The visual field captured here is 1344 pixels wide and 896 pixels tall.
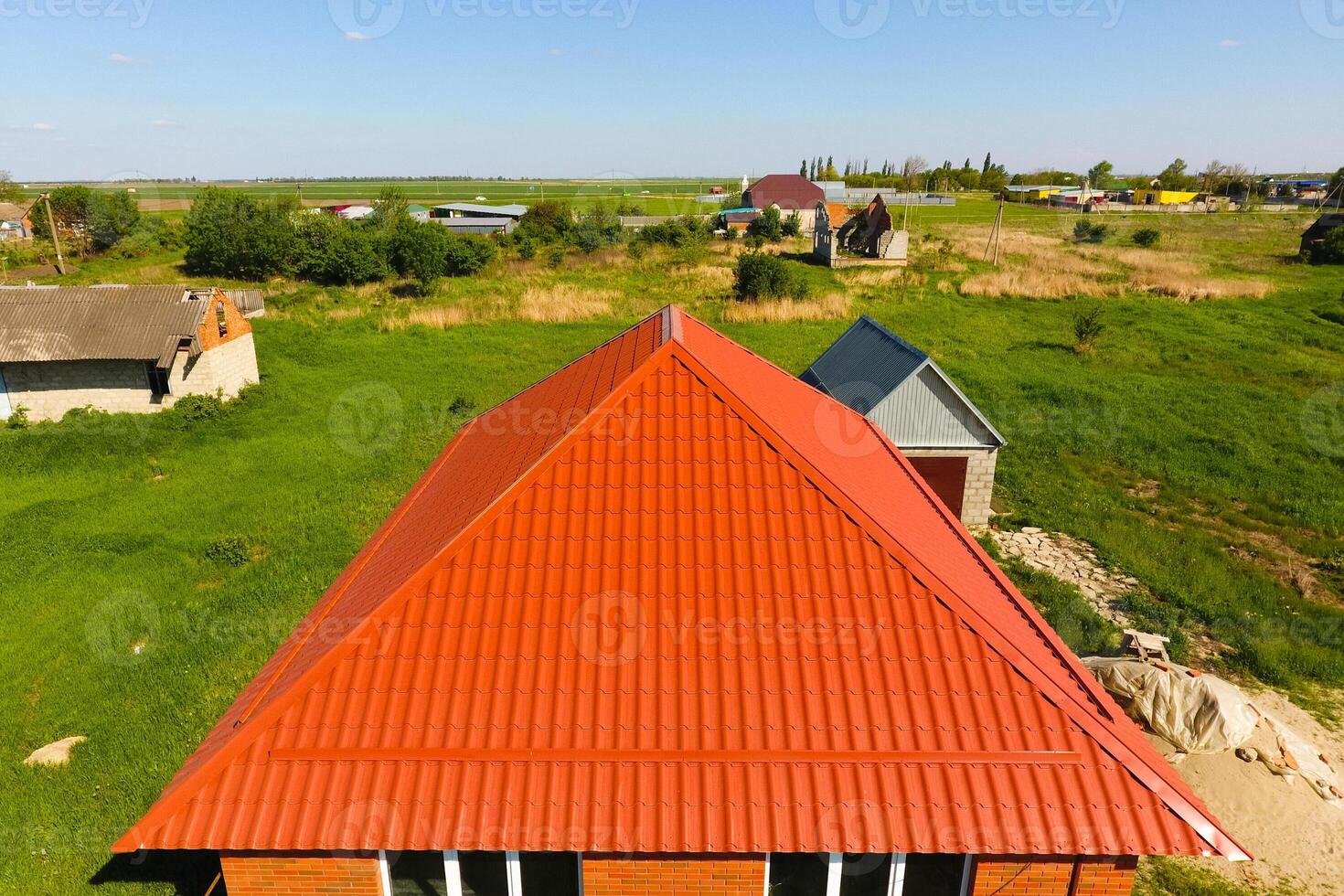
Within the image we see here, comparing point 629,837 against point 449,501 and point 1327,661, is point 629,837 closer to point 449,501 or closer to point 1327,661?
point 449,501

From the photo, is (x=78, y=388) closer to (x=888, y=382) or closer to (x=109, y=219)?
(x=888, y=382)

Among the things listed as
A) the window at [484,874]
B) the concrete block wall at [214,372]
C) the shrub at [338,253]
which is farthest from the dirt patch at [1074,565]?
the shrub at [338,253]

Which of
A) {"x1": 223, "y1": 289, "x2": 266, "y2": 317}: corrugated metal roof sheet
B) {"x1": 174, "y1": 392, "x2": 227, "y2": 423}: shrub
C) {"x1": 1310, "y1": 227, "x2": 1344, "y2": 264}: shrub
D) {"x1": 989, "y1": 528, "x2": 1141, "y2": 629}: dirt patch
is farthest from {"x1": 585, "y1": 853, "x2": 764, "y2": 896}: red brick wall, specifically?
{"x1": 1310, "y1": 227, "x2": 1344, "y2": 264}: shrub

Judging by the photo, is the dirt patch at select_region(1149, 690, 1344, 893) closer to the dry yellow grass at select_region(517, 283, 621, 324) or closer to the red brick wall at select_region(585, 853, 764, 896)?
the red brick wall at select_region(585, 853, 764, 896)

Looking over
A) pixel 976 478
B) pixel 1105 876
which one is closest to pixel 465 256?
pixel 976 478

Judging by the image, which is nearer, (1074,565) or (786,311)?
(1074,565)
